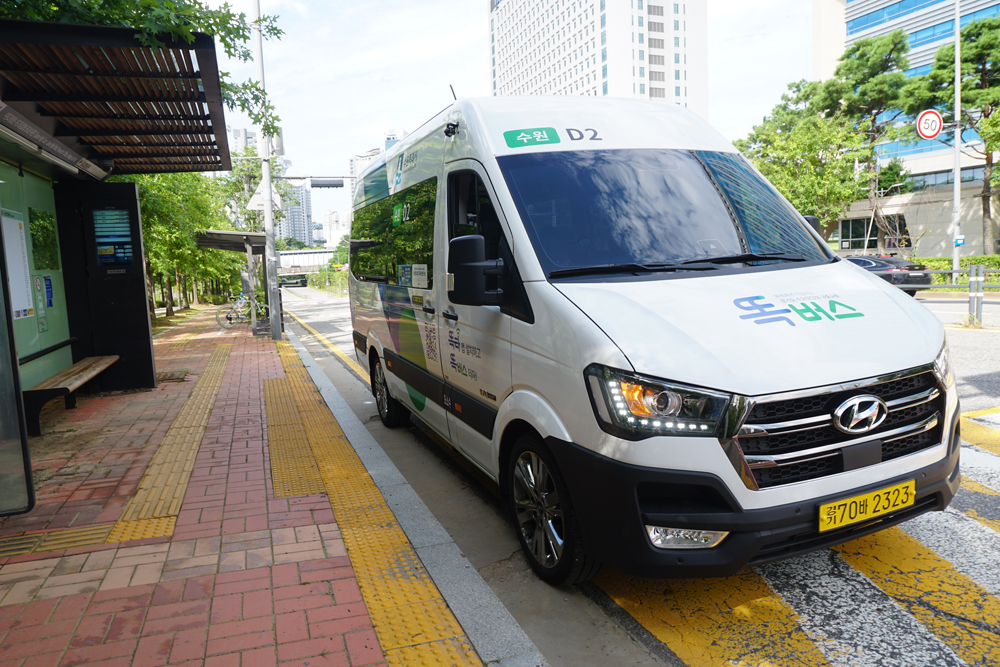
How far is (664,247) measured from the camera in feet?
11.3

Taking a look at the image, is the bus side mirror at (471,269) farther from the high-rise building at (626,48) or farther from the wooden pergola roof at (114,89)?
the high-rise building at (626,48)

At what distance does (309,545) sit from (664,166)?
301 centimetres

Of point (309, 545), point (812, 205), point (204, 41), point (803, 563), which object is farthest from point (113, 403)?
point (812, 205)

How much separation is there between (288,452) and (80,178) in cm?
547

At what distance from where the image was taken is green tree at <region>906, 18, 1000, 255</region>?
31.4 meters

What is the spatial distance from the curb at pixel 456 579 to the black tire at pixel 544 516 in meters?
0.31

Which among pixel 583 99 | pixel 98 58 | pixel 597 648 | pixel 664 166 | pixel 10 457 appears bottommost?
pixel 597 648

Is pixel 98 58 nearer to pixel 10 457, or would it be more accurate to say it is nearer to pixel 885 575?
pixel 10 457

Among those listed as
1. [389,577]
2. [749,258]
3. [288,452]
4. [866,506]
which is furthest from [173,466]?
[866,506]

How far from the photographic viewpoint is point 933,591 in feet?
10.3

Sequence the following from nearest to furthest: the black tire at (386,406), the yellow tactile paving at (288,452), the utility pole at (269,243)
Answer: the yellow tactile paving at (288,452), the black tire at (386,406), the utility pole at (269,243)

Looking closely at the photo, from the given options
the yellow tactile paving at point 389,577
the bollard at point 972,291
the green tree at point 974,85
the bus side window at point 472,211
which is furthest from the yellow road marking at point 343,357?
the green tree at point 974,85

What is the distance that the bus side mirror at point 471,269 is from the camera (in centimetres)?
335

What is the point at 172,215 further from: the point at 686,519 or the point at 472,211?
the point at 686,519
